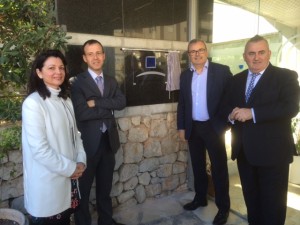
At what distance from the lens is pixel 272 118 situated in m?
2.13

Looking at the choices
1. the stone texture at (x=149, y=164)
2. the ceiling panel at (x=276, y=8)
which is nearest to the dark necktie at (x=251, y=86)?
Answer: the stone texture at (x=149, y=164)

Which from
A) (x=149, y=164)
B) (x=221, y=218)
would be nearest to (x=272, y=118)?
(x=221, y=218)

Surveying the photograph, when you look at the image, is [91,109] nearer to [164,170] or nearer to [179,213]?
[164,170]

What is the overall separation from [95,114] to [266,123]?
146 cm

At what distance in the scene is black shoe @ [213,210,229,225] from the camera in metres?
2.93

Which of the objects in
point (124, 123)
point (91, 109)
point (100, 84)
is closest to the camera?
point (91, 109)

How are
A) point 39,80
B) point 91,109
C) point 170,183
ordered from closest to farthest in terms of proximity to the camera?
point 39,80 → point 91,109 → point 170,183

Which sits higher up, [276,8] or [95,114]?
[276,8]

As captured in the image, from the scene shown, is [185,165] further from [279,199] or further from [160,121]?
[279,199]

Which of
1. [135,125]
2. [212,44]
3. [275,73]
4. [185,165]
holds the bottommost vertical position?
[185,165]

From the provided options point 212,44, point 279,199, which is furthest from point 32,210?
point 212,44

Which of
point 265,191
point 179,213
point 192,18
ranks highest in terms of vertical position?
point 192,18

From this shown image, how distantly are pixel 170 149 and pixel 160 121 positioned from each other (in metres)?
0.42

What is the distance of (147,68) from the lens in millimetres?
3240
